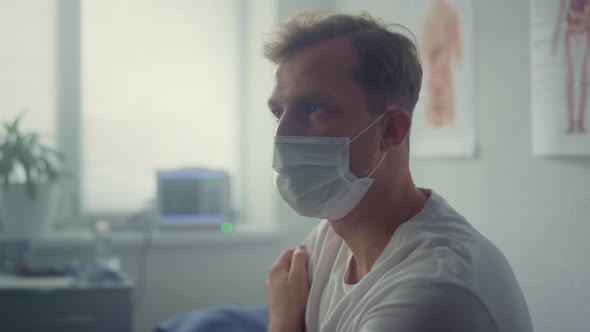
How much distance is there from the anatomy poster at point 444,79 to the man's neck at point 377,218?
2.25 feet

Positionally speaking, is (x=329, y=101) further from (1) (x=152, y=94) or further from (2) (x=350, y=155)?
(1) (x=152, y=94)

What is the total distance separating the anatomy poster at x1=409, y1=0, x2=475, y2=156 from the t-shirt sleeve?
94 cm

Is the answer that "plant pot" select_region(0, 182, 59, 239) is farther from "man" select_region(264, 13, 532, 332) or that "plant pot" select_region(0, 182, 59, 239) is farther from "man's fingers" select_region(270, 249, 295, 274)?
"man" select_region(264, 13, 532, 332)

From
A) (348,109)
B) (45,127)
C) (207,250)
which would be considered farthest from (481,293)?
(45,127)

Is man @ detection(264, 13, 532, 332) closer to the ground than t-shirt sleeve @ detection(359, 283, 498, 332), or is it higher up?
higher up

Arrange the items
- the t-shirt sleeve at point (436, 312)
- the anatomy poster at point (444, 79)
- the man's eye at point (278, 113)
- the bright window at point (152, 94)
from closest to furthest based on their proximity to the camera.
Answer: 1. the t-shirt sleeve at point (436, 312)
2. the man's eye at point (278, 113)
3. the anatomy poster at point (444, 79)
4. the bright window at point (152, 94)

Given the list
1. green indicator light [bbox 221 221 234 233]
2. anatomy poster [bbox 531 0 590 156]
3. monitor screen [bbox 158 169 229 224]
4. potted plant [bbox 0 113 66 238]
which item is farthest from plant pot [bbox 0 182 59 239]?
anatomy poster [bbox 531 0 590 156]

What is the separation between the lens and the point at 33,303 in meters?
2.01

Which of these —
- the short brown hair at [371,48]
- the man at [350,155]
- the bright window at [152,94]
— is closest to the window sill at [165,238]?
the bright window at [152,94]

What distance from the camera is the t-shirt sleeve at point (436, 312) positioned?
85 centimetres

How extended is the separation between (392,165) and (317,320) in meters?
0.35

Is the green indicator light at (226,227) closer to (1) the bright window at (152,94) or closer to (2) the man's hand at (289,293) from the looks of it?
(1) the bright window at (152,94)

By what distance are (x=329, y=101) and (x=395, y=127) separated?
0.14 meters

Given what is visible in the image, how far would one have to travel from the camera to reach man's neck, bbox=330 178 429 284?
111 cm
